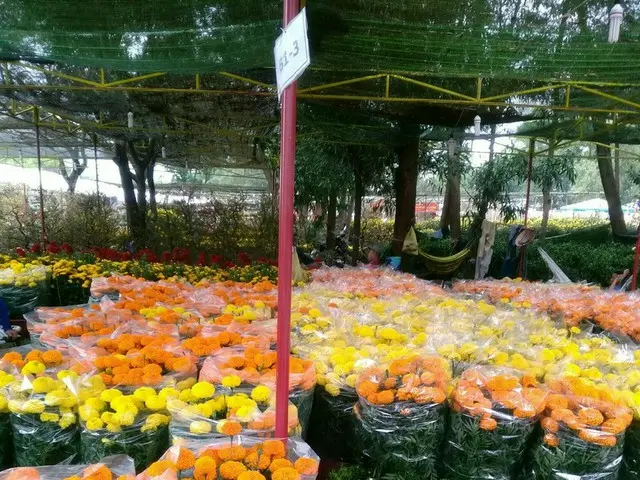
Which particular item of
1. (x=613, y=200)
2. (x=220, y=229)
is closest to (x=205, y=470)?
(x=220, y=229)

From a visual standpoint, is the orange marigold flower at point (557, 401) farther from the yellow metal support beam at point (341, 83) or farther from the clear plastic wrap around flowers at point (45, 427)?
the yellow metal support beam at point (341, 83)

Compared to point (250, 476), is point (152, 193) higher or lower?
higher

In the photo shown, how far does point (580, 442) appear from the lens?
150 centimetres

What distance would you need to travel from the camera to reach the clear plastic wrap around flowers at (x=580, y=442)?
58.7 inches

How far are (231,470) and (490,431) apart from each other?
0.88m

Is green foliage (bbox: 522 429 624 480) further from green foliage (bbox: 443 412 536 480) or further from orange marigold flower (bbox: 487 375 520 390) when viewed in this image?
orange marigold flower (bbox: 487 375 520 390)

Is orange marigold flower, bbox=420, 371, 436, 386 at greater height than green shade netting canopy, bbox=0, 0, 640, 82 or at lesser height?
lesser

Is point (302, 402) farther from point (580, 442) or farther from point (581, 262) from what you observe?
point (581, 262)

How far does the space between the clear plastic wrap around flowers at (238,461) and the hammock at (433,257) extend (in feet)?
19.7

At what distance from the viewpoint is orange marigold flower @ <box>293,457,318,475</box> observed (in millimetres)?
1280

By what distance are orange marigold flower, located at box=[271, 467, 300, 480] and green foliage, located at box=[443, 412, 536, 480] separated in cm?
67

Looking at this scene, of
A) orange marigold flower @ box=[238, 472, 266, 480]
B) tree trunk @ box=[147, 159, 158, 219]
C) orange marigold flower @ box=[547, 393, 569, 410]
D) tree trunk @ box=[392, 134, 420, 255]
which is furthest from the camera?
tree trunk @ box=[147, 159, 158, 219]

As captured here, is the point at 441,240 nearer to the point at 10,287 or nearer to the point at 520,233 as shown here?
the point at 520,233

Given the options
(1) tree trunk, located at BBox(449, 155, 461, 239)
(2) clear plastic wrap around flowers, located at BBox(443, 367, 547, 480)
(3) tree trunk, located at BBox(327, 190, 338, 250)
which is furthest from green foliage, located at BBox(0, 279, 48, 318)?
(1) tree trunk, located at BBox(449, 155, 461, 239)
